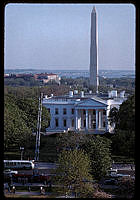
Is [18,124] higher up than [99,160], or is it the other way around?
[18,124]

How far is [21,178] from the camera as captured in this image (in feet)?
33.0

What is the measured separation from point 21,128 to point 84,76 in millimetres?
41282

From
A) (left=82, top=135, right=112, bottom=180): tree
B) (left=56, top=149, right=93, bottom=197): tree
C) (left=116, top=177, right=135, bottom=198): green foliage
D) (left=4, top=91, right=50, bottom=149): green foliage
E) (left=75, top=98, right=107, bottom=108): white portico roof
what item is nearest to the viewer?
(left=116, top=177, right=135, bottom=198): green foliage

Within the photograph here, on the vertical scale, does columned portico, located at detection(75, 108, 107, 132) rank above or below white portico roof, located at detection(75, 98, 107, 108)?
below

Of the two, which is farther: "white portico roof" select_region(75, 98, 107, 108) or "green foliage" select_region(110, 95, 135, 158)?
"white portico roof" select_region(75, 98, 107, 108)

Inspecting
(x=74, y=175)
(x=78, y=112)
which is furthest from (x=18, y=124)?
(x=78, y=112)

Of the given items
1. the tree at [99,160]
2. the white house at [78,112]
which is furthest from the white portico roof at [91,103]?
A: the tree at [99,160]

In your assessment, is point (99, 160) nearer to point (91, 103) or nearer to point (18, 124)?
point (18, 124)

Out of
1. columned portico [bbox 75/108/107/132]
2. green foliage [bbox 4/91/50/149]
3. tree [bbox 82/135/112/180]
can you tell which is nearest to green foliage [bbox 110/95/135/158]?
tree [bbox 82/135/112/180]

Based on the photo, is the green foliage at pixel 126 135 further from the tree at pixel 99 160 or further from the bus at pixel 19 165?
the bus at pixel 19 165

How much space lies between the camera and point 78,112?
24.9m

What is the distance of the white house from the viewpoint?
79.3 ft

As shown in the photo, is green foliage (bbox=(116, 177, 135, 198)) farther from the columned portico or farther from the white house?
the columned portico
